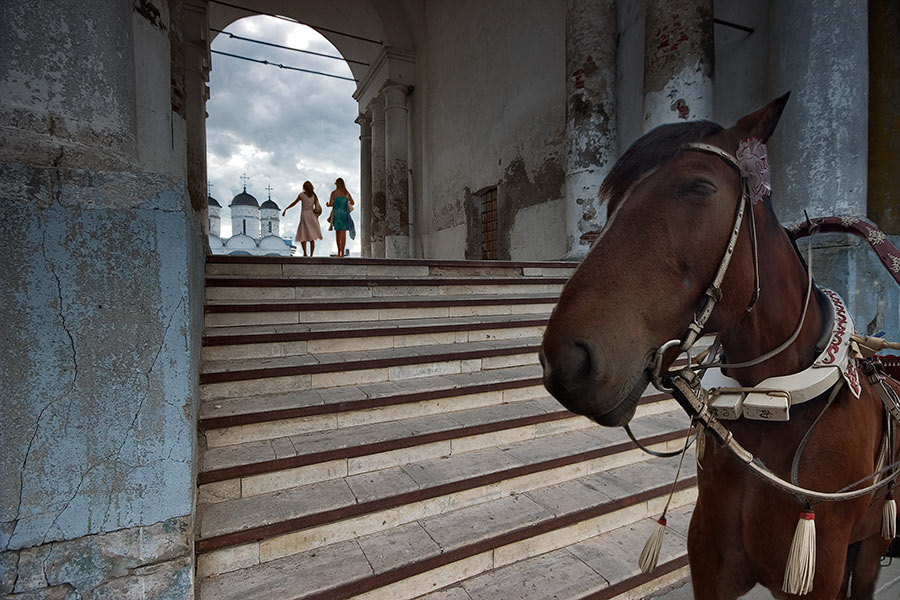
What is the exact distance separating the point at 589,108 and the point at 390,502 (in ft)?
21.5

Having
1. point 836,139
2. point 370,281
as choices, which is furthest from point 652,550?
point 836,139

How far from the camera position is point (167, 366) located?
5.19ft

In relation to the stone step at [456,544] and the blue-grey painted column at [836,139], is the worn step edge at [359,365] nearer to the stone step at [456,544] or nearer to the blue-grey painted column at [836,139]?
the stone step at [456,544]

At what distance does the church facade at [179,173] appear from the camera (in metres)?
1.45

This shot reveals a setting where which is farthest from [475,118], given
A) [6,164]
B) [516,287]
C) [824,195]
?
[6,164]

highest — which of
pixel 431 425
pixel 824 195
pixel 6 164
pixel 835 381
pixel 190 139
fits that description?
pixel 190 139

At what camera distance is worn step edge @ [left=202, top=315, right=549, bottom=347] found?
3.05m

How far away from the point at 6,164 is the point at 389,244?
38.2 feet

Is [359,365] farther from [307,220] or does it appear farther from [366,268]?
[307,220]

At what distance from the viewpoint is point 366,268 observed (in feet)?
14.9

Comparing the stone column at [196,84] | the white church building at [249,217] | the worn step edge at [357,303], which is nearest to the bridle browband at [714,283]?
the worn step edge at [357,303]

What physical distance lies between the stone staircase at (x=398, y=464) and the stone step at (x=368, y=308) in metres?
0.02

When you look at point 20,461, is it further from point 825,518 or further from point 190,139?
point 190,139

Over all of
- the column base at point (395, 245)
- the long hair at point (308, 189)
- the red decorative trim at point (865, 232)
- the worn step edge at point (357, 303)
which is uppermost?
the long hair at point (308, 189)
